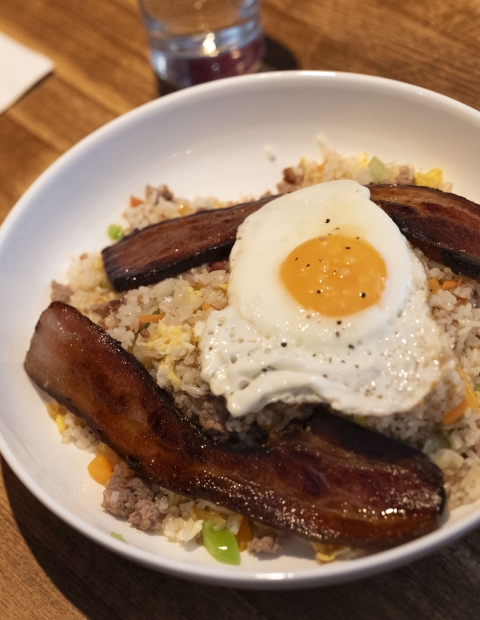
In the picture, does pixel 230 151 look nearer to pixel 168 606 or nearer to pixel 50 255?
pixel 50 255

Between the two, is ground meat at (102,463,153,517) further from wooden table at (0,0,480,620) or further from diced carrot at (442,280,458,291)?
diced carrot at (442,280,458,291)

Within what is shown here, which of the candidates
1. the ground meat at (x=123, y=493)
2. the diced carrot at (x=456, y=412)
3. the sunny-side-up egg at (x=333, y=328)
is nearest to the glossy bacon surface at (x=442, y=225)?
the sunny-side-up egg at (x=333, y=328)

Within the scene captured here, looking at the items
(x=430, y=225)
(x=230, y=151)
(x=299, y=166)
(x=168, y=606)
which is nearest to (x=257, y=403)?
(x=168, y=606)

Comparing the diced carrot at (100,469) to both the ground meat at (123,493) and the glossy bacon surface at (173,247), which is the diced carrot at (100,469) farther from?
the glossy bacon surface at (173,247)

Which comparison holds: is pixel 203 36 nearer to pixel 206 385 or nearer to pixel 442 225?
pixel 442 225

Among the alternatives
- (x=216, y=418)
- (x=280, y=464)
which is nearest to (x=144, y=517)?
(x=216, y=418)
